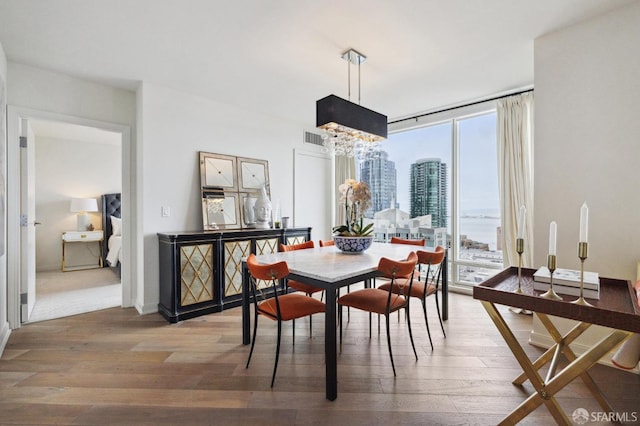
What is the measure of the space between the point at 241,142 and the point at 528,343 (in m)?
3.98

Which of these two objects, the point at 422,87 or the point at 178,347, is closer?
the point at 178,347

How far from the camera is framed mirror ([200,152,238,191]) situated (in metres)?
3.82

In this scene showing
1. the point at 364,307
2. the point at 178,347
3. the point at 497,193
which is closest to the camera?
the point at 364,307

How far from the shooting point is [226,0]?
2066 mm

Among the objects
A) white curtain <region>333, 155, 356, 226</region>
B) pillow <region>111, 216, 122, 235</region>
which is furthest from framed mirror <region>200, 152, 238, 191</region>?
pillow <region>111, 216, 122, 235</region>

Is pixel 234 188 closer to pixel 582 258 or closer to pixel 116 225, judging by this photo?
pixel 116 225

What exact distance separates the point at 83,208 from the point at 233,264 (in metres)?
4.28

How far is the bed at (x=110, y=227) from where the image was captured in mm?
5600

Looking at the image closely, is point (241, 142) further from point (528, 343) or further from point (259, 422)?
point (528, 343)

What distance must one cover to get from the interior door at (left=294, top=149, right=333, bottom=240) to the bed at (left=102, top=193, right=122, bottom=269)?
138 inches

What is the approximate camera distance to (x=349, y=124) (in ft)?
8.65

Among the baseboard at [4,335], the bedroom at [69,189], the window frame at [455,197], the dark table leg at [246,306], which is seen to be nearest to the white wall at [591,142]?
the window frame at [455,197]

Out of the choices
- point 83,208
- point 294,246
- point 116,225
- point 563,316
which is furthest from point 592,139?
point 83,208

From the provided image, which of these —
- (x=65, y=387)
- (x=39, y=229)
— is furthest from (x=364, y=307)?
(x=39, y=229)
